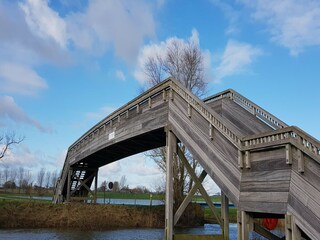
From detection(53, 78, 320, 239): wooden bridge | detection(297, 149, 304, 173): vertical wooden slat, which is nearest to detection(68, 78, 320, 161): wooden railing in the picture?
detection(53, 78, 320, 239): wooden bridge

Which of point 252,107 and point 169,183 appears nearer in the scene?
point 252,107

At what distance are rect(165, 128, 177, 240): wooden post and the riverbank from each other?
12591mm

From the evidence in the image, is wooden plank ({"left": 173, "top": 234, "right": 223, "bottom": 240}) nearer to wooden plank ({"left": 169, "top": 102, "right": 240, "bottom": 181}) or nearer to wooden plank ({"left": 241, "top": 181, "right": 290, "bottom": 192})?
wooden plank ({"left": 169, "top": 102, "right": 240, "bottom": 181})

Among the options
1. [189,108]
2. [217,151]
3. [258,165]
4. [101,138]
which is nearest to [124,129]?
[101,138]

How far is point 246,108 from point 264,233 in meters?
5.52

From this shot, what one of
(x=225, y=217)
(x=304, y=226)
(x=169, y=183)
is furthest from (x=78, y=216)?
(x=304, y=226)

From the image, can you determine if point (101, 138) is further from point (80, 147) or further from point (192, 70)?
point (192, 70)

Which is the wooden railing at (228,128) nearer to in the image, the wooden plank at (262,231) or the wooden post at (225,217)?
the wooden plank at (262,231)

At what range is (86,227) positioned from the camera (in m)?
25.3

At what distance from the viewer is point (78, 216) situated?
25531 mm

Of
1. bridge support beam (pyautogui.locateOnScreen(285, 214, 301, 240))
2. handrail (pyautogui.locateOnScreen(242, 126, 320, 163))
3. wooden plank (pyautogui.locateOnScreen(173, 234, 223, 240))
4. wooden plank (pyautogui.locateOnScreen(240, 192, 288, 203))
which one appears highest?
handrail (pyautogui.locateOnScreen(242, 126, 320, 163))

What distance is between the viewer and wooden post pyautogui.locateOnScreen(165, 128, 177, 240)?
559 inches

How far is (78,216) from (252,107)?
1648cm

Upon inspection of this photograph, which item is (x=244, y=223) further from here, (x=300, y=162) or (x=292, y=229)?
(x=300, y=162)
